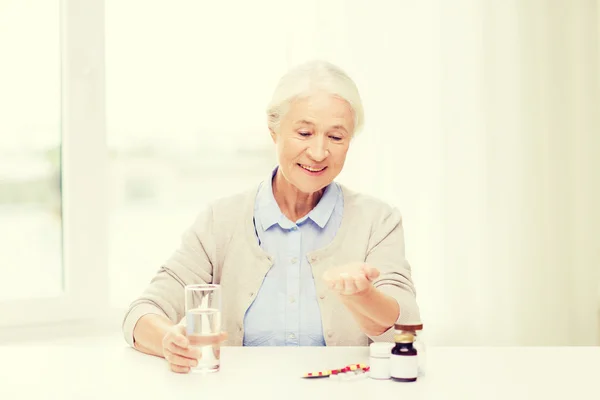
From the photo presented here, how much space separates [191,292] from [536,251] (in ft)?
6.12

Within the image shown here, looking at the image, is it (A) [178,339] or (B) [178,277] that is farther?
(B) [178,277]

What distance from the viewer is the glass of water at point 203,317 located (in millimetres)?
1464

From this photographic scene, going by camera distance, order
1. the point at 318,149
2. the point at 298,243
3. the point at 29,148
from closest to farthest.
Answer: the point at 318,149
the point at 298,243
the point at 29,148

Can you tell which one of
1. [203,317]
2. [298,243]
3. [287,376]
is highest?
[298,243]

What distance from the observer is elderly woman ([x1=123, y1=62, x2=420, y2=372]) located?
184 cm

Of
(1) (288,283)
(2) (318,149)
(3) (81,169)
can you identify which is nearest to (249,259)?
(1) (288,283)

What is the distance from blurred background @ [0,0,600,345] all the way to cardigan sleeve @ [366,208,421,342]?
965 mm

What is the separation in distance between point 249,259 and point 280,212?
14cm

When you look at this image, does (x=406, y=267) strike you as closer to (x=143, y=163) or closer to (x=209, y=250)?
(x=209, y=250)

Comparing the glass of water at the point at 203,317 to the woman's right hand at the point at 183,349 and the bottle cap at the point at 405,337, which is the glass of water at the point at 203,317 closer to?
A: the woman's right hand at the point at 183,349

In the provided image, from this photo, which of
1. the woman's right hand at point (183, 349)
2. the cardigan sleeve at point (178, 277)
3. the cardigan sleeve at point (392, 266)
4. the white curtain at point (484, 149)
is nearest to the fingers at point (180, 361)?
the woman's right hand at point (183, 349)

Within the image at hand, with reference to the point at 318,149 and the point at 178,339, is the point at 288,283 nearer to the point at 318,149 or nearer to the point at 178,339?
the point at 318,149

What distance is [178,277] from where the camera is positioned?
6.17 feet

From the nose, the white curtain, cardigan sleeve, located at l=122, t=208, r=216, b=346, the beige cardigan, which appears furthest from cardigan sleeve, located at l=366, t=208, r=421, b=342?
the white curtain
